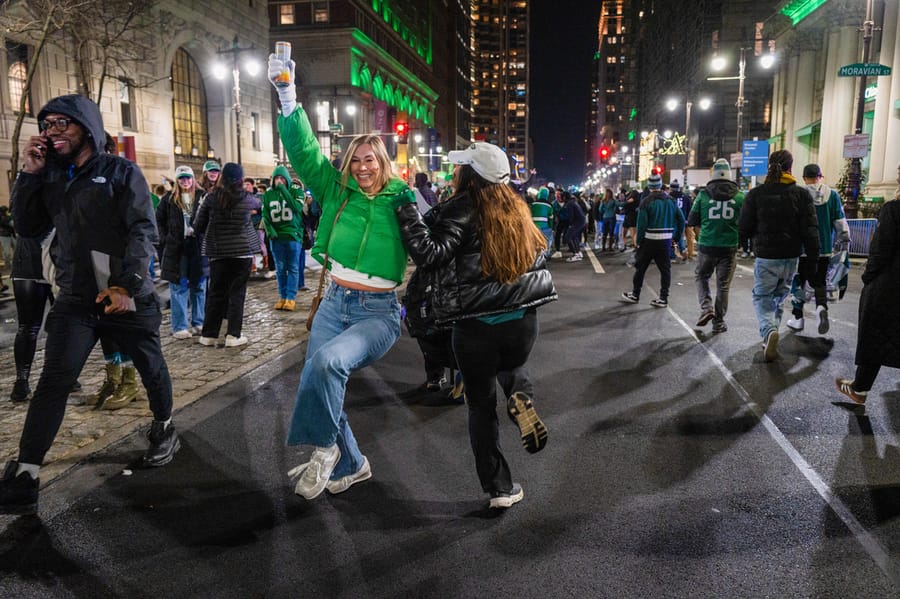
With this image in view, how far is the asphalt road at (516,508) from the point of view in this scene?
10.8 ft

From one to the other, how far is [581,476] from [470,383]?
4.16 feet

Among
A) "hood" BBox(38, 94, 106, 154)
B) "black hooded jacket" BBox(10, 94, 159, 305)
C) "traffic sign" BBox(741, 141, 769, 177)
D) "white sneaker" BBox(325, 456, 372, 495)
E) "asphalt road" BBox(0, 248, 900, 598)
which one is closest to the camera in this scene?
"asphalt road" BBox(0, 248, 900, 598)

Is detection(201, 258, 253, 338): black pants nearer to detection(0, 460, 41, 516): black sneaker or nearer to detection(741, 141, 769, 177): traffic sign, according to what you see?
detection(0, 460, 41, 516): black sneaker

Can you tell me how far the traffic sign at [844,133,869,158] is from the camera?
18.6 m

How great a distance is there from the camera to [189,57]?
3791cm

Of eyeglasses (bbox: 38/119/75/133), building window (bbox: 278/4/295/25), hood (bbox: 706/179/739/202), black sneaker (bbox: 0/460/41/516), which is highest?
building window (bbox: 278/4/295/25)

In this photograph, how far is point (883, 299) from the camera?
5496 mm

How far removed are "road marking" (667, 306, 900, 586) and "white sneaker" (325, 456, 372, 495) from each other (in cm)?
279

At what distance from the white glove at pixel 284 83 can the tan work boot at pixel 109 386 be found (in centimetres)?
352

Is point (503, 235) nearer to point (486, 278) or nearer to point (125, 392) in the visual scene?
point (486, 278)

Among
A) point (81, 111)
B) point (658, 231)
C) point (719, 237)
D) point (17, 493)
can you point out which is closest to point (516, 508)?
point (17, 493)

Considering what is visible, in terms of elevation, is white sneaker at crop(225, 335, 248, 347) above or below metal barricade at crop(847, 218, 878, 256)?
below

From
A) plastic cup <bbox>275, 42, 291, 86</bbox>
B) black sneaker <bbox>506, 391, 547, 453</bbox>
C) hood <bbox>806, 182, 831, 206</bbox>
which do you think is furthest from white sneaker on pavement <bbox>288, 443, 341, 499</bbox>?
Result: hood <bbox>806, 182, 831, 206</bbox>

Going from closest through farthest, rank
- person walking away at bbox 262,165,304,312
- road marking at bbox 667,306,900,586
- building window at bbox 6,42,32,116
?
road marking at bbox 667,306,900,586
person walking away at bbox 262,165,304,312
building window at bbox 6,42,32,116
